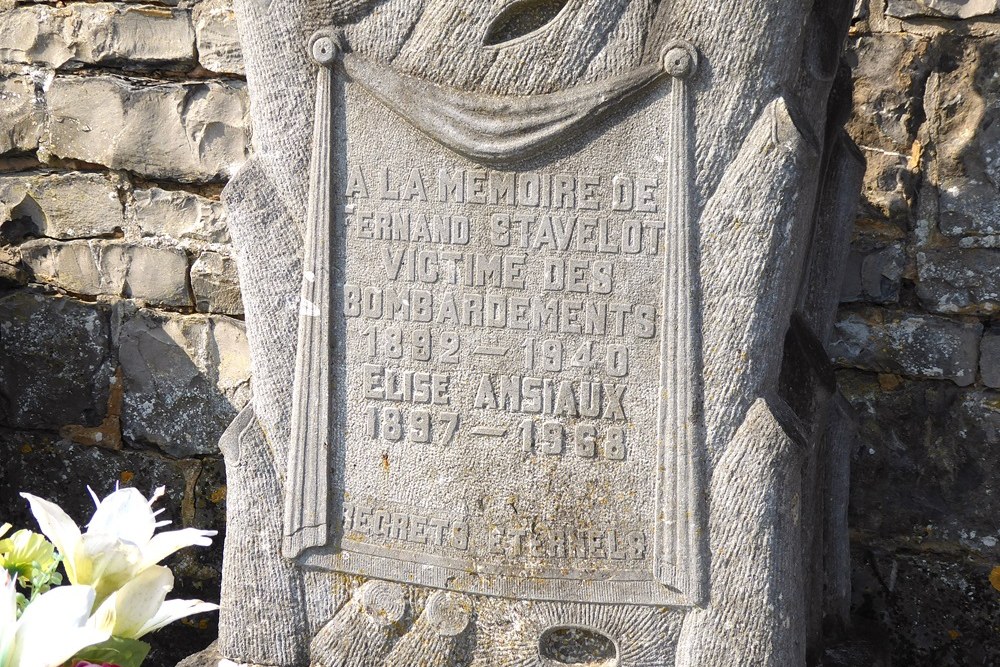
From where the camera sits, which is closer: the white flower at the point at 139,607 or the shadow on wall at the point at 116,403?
the white flower at the point at 139,607

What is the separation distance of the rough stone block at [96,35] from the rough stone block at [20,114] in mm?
63

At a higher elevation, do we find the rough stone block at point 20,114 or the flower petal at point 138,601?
the rough stone block at point 20,114

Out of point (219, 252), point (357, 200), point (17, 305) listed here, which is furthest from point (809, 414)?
point (17, 305)

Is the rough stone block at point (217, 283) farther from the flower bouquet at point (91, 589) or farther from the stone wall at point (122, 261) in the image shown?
the flower bouquet at point (91, 589)

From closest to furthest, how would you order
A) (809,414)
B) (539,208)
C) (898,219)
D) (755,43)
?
(755,43)
(539,208)
(809,414)
(898,219)

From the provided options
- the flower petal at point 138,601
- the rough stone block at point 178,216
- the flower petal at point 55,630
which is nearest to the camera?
the flower petal at point 55,630

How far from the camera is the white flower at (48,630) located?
1090 millimetres

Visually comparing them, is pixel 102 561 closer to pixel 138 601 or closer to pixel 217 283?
pixel 138 601

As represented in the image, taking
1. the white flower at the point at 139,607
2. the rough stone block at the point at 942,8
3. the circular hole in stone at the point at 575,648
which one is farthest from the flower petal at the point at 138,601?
the rough stone block at the point at 942,8

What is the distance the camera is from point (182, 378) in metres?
2.96

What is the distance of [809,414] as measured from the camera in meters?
2.04

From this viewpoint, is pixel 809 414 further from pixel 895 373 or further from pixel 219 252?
pixel 219 252

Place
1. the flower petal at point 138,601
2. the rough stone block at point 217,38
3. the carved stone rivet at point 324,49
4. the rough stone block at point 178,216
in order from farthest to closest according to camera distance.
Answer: the rough stone block at point 178,216, the rough stone block at point 217,38, the carved stone rivet at point 324,49, the flower petal at point 138,601

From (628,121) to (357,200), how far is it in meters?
0.49
